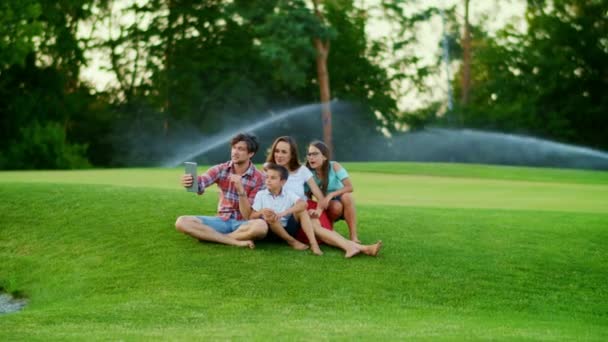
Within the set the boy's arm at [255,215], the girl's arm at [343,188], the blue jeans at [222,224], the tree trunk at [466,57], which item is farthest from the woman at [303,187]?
the tree trunk at [466,57]

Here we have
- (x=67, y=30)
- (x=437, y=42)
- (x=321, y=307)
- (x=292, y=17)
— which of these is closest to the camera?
(x=321, y=307)

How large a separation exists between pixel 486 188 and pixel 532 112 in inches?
1011

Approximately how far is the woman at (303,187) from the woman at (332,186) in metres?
0.13

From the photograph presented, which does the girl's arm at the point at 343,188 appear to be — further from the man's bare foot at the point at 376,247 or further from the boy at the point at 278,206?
the man's bare foot at the point at 376,247

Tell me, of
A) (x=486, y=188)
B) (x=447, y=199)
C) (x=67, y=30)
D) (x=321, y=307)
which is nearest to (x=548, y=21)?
(x=67, y=30)

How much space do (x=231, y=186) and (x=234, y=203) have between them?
0.24m

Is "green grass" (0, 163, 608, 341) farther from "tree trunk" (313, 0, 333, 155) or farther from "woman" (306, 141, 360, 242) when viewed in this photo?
"tree trunk" (313, 0, 333, 155)

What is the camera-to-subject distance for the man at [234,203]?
1141cm

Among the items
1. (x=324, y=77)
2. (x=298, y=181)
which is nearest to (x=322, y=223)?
(x=298, y=181)

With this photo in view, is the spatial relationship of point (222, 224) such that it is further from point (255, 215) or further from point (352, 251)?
point (352, 251)

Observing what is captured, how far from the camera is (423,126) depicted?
157ft

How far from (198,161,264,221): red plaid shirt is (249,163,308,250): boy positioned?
0.78ft

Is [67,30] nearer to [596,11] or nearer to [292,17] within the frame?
[292,17]

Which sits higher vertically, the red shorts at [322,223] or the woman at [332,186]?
the woman at [332,186]
